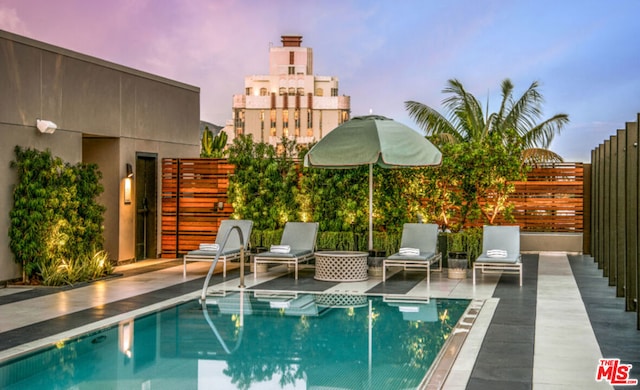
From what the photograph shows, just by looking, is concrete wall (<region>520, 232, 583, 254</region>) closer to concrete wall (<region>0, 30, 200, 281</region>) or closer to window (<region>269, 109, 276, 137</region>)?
concrete wall (<region>0, 30, 200, 281</region>)

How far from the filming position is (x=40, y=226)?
1211 cm

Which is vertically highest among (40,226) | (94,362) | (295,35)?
(295,35)

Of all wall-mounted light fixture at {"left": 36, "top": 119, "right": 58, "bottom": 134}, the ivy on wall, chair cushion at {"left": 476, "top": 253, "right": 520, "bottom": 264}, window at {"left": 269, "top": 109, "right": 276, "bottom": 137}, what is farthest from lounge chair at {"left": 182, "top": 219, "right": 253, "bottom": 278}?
window at {"left": 269, "top": 109, "right": 276, "bottom": 137}

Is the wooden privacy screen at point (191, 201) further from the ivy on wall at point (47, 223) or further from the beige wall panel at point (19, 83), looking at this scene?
the beige wall panel at point (19, 83)

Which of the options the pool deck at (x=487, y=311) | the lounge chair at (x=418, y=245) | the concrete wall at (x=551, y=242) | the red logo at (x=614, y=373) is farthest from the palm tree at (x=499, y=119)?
the red logo at (x=614, y=373)

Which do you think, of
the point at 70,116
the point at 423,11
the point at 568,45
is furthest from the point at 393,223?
the point at 423,11

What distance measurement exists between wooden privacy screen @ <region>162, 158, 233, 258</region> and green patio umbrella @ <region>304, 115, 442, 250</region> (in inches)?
157

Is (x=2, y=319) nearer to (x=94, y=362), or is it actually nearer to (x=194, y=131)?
(x=94, y=362)

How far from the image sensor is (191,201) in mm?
16688

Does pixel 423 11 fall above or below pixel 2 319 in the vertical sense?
above

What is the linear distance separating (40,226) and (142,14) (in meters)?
13.1

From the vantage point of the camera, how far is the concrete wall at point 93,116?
12016 mm

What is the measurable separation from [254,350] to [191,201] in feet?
31.7

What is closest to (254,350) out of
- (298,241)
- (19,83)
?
(298,241)
